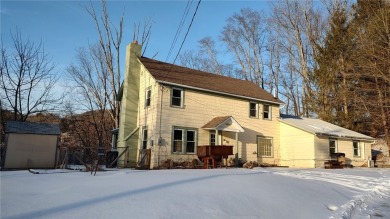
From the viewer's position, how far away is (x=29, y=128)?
1617 centimetres

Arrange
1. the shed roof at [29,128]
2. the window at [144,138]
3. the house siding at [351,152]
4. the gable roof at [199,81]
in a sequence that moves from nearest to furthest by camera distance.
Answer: the shed roof at [29,128], the window at [144,138], the gable roof at [199,81], the house siding at [351,152]

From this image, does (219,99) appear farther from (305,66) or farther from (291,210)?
(305,66)

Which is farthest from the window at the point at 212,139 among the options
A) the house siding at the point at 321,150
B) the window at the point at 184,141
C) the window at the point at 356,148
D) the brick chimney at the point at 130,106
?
the window at the point at 356,148

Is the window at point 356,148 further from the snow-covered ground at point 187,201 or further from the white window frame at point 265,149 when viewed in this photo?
the snow-covered ground at point 187,201

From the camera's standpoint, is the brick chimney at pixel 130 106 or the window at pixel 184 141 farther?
the brick chimney at pixel 130 106

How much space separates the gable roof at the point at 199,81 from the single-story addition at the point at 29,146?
6.92 meters

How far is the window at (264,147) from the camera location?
20984 mm

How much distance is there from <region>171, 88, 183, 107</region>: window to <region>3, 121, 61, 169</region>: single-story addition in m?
6.82

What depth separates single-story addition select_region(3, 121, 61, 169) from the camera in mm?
15438

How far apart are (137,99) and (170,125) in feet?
13.5

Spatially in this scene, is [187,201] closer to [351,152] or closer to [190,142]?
[190,142]

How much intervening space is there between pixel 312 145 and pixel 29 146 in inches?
691

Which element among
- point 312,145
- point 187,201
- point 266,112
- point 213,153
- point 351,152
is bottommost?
point 187,201

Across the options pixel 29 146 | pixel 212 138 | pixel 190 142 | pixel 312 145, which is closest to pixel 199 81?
pixel 212 138
